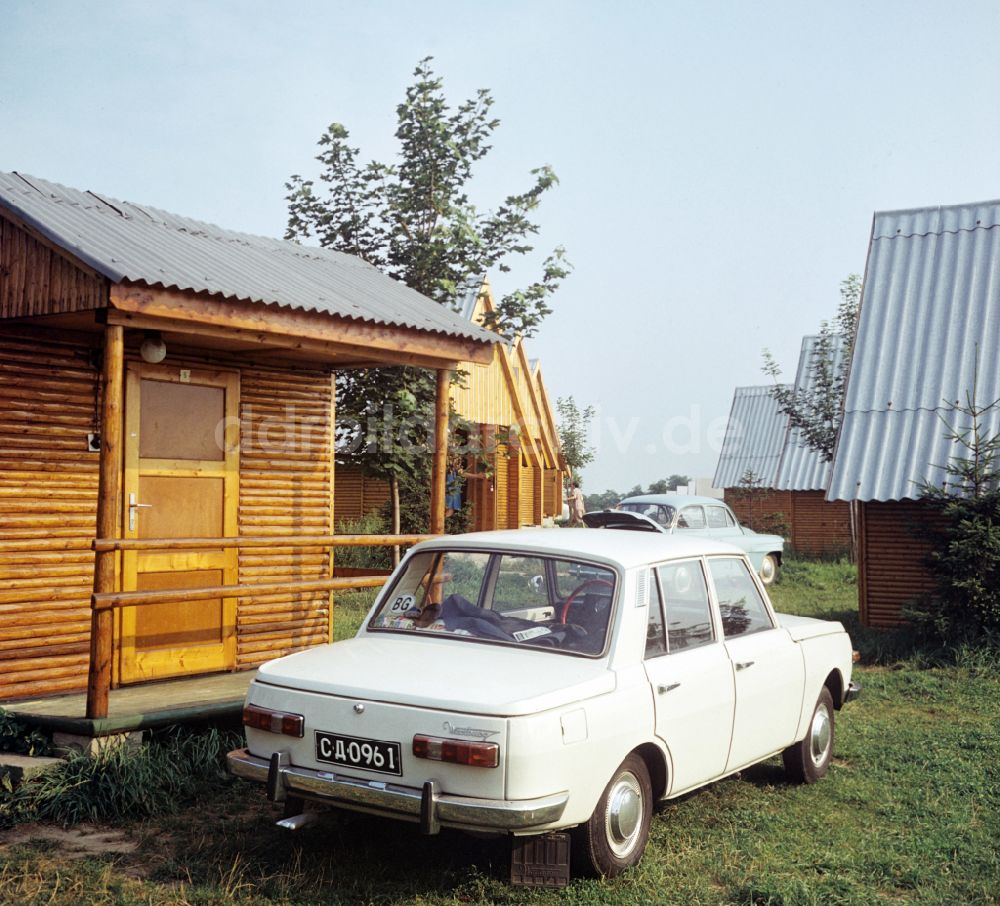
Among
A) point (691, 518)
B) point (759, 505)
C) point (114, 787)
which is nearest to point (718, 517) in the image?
point (691, 518)

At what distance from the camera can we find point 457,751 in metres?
4.52

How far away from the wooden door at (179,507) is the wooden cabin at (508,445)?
12.0 meters

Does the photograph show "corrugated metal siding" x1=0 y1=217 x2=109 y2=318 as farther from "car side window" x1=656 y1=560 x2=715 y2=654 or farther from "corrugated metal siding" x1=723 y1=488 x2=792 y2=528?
"corrugated metal siding" x1=723 y1=488 x2=792 y2=528

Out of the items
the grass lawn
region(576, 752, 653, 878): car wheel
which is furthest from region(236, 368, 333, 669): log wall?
region(576, 752, 653, 878): car wheel

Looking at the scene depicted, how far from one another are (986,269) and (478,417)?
14.2 metres

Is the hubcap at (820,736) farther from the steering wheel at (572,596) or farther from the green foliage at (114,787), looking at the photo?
the green foliage at (114,787)

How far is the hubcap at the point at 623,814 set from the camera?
503 centimetres

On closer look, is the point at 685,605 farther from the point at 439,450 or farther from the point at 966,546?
the point at 966,546

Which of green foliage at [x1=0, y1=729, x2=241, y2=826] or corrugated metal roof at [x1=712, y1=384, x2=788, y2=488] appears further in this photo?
corrugated metal roof at [x1=712, y1=384, x2=788, y2=488]

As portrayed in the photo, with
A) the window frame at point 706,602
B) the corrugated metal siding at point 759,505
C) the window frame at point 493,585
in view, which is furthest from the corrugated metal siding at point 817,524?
the window frame at point 493,585

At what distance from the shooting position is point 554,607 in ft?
19.4

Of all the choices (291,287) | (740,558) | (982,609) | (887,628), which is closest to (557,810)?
(740,558)

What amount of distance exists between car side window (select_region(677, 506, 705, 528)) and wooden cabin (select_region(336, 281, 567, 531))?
5.04 m

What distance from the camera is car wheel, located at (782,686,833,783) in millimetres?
6859
